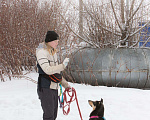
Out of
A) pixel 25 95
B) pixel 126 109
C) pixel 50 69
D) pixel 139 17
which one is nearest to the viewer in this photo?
pixel 50 69

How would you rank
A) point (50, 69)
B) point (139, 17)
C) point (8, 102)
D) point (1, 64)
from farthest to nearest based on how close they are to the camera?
point (1, 64), point (139, 17), point (8, 102), point (50, 69)

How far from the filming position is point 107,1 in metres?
5.99

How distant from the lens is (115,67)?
17.4 feet

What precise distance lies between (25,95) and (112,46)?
2.99 metres

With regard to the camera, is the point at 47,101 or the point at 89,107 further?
the point at 89,107

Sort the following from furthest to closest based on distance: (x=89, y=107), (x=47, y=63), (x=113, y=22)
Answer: (x=113, y=22) < (x=89, y=107) < (x=47, y=63)

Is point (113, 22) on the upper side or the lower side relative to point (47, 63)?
upper

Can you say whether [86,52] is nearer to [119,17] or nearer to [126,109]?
[119,17]

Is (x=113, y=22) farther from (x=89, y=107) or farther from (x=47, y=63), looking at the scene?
(x=47, y=63)

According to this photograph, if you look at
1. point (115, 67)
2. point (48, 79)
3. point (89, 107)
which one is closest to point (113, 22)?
point (115, 67)

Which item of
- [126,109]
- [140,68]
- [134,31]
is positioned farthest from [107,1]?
[126,109]

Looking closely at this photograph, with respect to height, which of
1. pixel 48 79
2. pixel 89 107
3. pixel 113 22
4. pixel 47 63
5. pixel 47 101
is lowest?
pixel 89 107

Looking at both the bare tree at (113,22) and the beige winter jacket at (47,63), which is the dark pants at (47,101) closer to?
the beige winter jacket at (47,63)

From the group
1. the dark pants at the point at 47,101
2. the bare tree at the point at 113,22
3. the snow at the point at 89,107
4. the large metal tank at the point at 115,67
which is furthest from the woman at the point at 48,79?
the bare tree at the point at 113,22
